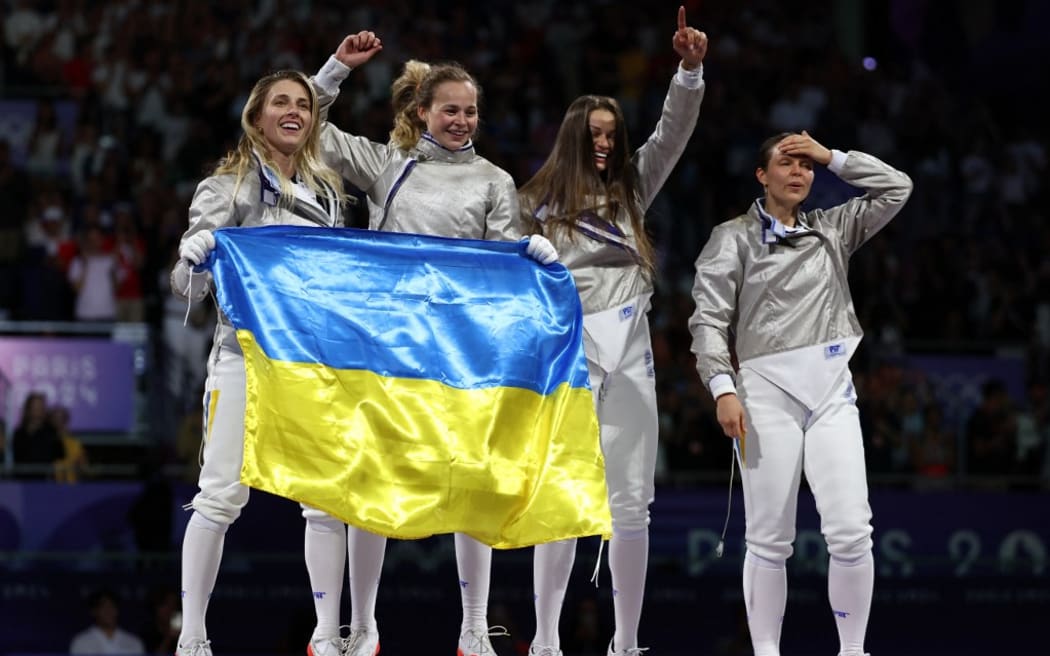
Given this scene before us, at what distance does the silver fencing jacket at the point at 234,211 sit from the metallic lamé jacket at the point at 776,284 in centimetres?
135

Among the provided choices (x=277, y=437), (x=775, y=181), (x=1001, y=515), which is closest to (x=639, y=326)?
(x=775, y=181)

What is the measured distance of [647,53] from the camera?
49.1ft

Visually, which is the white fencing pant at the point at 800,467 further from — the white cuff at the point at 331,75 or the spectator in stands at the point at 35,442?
the spectator in stands at the point at 35,442

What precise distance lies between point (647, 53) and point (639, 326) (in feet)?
30.7

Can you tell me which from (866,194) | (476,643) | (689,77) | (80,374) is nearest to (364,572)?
(476,643)

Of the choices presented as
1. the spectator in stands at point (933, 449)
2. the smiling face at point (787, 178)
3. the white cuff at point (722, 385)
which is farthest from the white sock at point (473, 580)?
the spectator in stands at point (933, 449)

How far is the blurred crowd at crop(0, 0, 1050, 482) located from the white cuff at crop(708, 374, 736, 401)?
13.6 feet

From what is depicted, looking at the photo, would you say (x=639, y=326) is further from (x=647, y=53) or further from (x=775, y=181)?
(x=647, y=53)

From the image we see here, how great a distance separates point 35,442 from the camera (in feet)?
31.9

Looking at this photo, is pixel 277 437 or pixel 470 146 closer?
pixel 277 437

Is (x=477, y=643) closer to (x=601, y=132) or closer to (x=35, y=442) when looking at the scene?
(x=601, y=132)

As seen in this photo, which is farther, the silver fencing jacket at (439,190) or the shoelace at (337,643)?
the silver fencing jacket at (439,190)

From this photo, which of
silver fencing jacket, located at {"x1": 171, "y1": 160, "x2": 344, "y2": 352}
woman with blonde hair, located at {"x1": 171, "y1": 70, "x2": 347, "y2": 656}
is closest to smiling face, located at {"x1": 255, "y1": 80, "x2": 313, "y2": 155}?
woman with blonde hair, located at {"x1": 171, "y1": 70, "x2": 347, "y2": 656}

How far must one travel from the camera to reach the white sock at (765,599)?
569 centimetres
